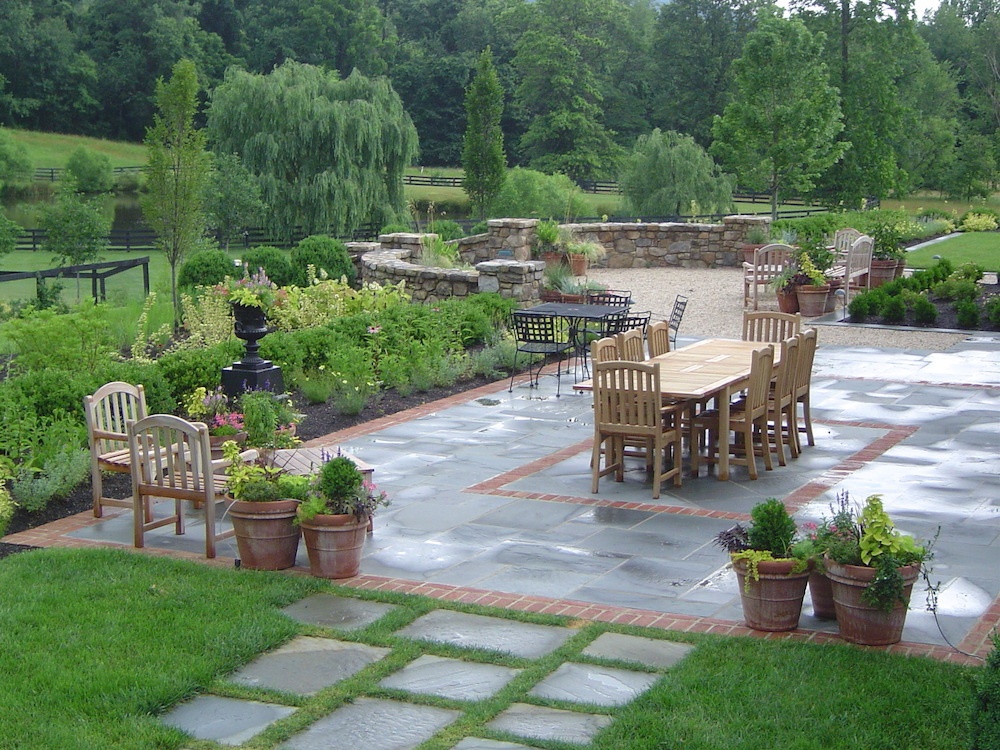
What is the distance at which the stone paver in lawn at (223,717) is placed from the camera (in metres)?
4.53

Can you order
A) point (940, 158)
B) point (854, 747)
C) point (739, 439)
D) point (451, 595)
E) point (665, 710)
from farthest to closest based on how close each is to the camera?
point (940, 158) → point (739, 439) → point (451, 595) → point (665, 710) → point (854, 747)

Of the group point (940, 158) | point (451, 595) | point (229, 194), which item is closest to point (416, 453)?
point (451, 595)

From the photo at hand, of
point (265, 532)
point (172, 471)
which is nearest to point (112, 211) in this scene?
point (172, 471)

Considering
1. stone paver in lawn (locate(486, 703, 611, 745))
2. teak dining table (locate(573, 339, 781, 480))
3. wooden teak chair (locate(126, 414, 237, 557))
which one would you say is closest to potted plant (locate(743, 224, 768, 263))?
teak dining table (locate(573, 339, 781, 480))

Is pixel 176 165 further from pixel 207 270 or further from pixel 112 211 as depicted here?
pixel 112 211

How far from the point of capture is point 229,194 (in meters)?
28.7

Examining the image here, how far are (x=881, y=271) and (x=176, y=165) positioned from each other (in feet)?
36.3

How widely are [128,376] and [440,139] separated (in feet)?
166

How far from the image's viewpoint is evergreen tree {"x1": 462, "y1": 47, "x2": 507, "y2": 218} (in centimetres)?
3206

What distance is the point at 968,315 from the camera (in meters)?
15.7

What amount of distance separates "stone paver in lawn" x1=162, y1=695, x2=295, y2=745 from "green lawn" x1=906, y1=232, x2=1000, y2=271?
62.9ft

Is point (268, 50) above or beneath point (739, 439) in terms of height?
above

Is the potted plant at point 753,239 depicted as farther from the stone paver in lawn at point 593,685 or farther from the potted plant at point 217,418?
the stone paver in lawn at point 593,685

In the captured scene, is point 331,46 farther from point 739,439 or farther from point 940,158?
point 739,439
